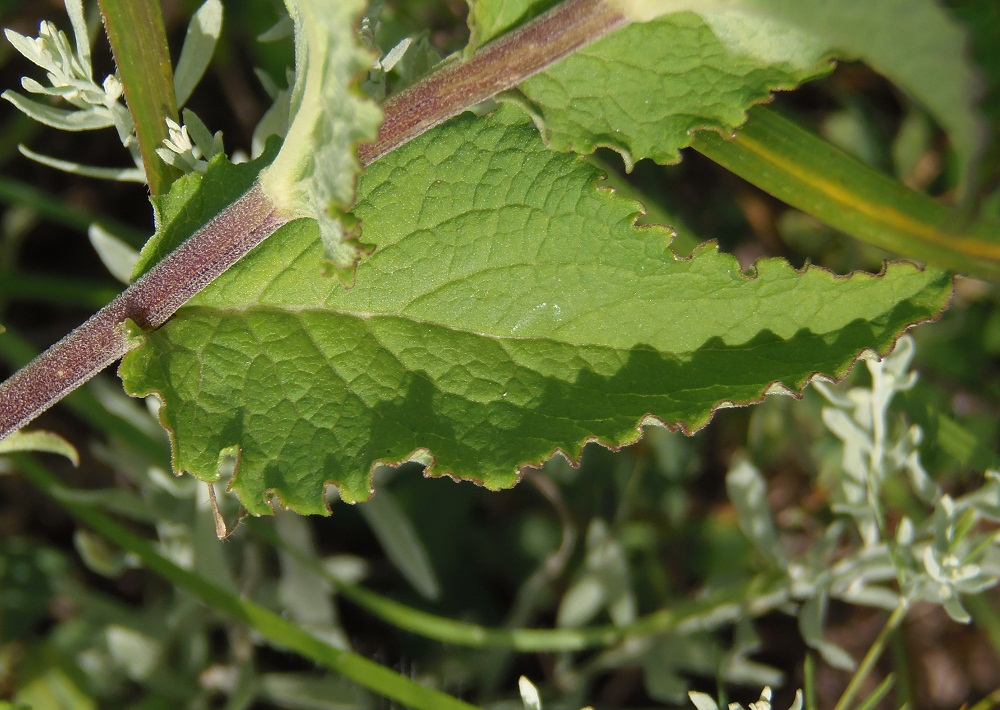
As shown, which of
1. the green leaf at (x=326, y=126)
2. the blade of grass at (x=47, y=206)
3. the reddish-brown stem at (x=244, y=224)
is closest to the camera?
the green leaf at (x=326, y=126)

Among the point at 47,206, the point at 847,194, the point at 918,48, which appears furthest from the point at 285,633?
the point at 918,48

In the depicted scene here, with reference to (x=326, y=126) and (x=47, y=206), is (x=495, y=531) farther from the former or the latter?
(x=326, y=126)

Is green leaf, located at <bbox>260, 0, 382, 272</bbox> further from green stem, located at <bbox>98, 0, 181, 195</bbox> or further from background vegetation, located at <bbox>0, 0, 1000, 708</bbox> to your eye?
background vegetation, located at <bbox>0, 0, 1000, 708</bbox>

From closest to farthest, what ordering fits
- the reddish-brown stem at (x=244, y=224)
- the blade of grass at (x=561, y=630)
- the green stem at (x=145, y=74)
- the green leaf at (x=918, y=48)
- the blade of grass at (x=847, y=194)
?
the green leaf at (x=918, y=48) < the reddish-brown stem at (x=244, y=224) < the green stem at (x=145, y=74) < the blade of grass at (x=847, y=194) < the blade of grass at (x=561, y=630)

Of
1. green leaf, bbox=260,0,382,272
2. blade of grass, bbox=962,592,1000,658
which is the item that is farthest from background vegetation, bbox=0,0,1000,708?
green leaf, bbox=260,0,382,272

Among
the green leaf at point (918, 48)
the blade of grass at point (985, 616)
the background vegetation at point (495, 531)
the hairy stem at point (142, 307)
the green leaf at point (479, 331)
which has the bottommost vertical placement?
the blade of grass at point (985, 616)

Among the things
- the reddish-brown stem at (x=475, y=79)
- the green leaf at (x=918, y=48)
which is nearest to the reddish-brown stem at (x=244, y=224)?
the reddish-brown stem at (x=475, y=79)

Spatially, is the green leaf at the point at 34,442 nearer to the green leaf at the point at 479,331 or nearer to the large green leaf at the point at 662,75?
the green leaf at the point at 479,331
